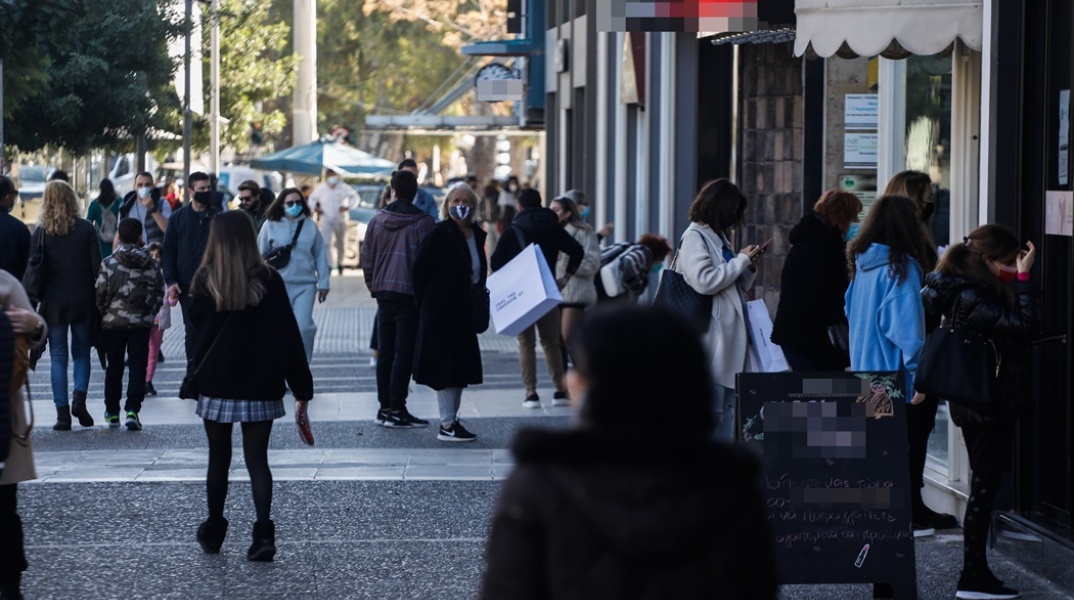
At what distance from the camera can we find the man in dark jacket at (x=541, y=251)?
12.2 meters

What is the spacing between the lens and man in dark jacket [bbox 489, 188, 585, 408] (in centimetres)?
1220

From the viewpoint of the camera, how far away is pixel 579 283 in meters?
13.1

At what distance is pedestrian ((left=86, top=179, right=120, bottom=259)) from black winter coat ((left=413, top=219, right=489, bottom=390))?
27.1ft

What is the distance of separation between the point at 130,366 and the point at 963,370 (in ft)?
22.5

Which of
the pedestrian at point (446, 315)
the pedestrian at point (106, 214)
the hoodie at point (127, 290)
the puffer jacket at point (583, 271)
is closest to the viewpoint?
the pedestrian at point (446, 315)

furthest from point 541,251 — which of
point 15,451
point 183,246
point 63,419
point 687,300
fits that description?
point 15,451

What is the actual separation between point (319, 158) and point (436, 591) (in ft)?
85.4

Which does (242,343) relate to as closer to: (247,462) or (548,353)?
(247,462)

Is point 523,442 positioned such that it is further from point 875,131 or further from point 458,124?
point 458,124

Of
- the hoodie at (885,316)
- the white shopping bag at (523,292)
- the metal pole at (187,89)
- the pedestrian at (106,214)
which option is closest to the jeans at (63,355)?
the white shopping bag at (523,292)

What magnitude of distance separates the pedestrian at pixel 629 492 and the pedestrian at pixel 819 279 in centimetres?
553

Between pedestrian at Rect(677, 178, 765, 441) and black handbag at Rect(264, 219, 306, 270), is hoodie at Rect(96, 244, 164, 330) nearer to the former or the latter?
black handbag at Rect(264, 219, 306, 270)

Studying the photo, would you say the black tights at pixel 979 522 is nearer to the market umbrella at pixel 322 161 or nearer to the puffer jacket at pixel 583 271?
the puffer jacket at pixel 583 271

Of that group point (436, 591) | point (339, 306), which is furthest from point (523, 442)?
point (339, 306)
